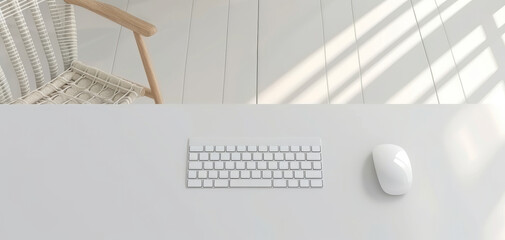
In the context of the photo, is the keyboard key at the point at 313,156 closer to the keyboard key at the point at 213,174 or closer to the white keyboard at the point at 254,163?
the white keyboard at the point at 254,163

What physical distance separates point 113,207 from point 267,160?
31cm

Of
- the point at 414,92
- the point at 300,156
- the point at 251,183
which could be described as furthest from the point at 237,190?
the point at 414,92

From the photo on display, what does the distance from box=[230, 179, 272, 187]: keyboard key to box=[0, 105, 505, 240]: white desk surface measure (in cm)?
1

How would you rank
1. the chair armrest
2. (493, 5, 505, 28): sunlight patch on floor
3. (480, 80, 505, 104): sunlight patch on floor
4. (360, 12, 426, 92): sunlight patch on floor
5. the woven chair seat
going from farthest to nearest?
(493, 5, 505, 28): sunlight patch on floor
(360, 12, 426, 92): sunlight patch on floor
(480, 80, 505, 104): sunlight patch on floor
the woven chair seat
the chair armrest

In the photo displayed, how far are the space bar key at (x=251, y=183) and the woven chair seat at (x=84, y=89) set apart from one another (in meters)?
0.61

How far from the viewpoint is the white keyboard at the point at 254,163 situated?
3.76ft

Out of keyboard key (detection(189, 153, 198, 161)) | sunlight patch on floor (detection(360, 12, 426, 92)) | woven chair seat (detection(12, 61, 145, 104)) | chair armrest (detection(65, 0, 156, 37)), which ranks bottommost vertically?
keyboard key (detection(189, 153, 198, 161))

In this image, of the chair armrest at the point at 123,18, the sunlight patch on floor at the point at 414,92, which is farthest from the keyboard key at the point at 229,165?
the sunlight patch on floor at the point at 414,92

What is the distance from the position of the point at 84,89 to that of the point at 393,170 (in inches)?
37.7

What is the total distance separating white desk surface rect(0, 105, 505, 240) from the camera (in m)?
1.09

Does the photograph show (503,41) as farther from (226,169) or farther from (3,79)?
(3,79)

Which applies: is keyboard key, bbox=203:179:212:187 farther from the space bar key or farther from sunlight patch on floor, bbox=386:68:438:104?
sunlight patch on floor, bbox=386:68:438:104

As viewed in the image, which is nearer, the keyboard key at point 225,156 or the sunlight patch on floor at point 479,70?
the keyboard key at point 225,156

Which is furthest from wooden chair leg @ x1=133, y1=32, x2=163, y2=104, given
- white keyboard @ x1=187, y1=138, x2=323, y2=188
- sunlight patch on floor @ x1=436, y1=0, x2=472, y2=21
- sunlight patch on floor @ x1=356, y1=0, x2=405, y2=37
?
sunlight patch on floor @ x1=436, y1=0, x2=472, y2=21
